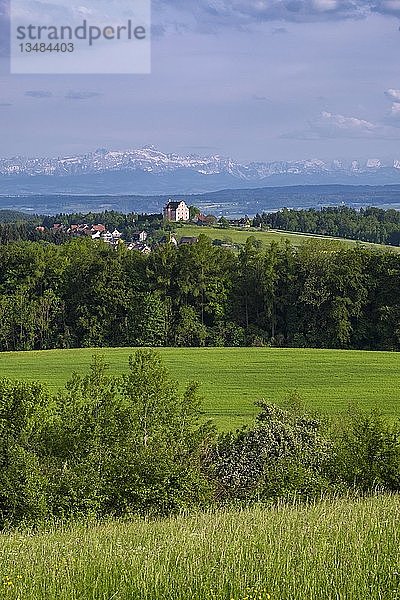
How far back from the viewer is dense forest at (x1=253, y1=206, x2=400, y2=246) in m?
126

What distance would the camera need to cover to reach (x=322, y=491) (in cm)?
1789

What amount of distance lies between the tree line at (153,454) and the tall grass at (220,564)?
7979 millimetres

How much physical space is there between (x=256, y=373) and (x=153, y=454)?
30.4 m

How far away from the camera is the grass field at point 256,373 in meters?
39.5

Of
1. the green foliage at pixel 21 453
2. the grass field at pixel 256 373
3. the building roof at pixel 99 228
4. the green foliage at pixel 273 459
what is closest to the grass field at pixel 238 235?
the building roof at pixel 99 228

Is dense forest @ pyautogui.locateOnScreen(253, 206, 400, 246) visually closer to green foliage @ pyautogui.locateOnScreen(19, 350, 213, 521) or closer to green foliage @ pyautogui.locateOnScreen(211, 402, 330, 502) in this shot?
green foliage @ pyautogui.locateOnScreen(211, 402, 330, 502)

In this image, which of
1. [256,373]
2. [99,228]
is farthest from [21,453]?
[99,228]

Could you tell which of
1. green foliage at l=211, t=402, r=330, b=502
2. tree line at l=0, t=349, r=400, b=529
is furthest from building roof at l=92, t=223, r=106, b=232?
green foliage at l=211, t=402, r=330, b=502

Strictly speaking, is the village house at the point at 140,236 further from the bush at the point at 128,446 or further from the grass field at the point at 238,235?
the bush at the point at 128,446

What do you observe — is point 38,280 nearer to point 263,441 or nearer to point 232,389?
point 232,389

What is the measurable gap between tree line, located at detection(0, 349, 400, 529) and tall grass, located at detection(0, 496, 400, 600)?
7.98 m

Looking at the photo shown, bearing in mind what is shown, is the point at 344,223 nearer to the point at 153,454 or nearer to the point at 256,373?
the point at 256,373

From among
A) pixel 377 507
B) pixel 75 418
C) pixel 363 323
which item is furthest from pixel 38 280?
pixel 377 507

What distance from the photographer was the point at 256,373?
4844 cm
